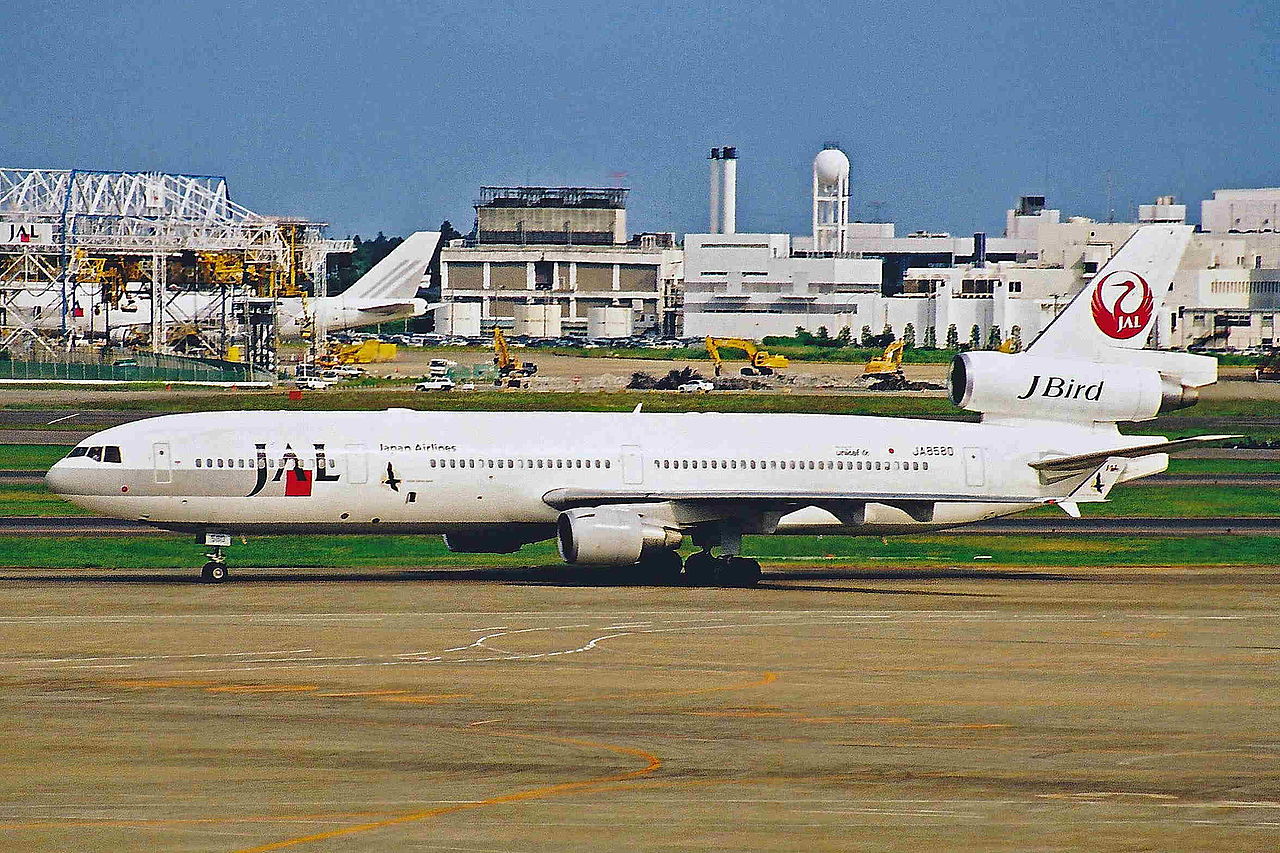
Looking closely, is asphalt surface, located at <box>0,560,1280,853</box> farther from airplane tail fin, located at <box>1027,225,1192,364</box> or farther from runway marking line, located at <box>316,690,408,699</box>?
airplane tail fin, located at <box>1027,225,1192,364</box>

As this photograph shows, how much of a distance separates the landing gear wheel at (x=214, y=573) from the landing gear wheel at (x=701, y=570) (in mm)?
12792

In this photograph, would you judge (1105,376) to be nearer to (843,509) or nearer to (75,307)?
(843,509)

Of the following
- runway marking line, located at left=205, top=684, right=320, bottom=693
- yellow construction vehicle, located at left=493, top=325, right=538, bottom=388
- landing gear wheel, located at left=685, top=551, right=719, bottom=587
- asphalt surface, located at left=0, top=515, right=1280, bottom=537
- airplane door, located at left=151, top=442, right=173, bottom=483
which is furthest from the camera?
yellow construction vehicle, located at left=493, top=325, right=538, bottom=388

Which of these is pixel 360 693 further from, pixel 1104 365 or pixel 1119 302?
pixel 1119 302

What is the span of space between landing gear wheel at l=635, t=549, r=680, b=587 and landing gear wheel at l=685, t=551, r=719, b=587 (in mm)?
378

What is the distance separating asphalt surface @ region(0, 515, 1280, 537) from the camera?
59.5 m

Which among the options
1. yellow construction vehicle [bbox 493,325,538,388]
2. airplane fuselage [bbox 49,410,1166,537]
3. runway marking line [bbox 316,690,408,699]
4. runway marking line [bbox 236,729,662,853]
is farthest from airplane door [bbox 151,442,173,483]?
yellow construction vehicle [bbox 493,325,538,388]

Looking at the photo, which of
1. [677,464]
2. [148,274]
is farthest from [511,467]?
[148,274]

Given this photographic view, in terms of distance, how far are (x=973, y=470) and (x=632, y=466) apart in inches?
408

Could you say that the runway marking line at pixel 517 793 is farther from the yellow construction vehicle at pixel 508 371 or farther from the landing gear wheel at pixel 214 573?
the yellow construction vehicle at pixel 508 371

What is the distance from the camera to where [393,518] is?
1911 inches

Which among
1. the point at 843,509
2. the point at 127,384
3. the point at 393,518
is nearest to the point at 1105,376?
the point at 843,509

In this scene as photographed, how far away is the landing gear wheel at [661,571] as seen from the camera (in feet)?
164

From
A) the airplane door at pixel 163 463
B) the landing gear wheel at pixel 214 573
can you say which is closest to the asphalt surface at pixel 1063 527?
the airplane door at pixel 163 463
